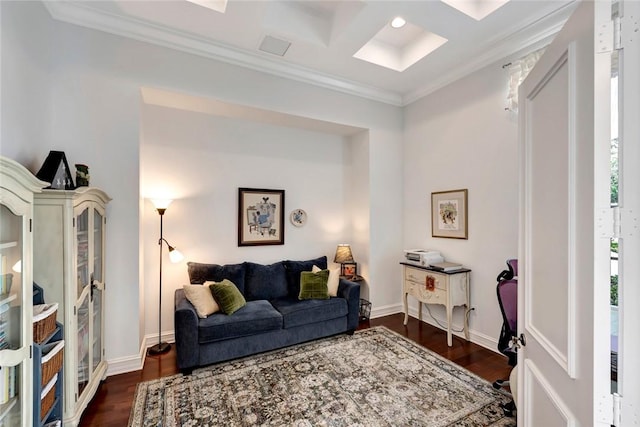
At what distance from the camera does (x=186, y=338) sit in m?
2.55

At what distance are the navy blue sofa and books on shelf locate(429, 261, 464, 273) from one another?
0.98 m

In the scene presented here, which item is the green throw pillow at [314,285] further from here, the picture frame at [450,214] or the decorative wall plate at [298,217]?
the picture frame at [450,214]

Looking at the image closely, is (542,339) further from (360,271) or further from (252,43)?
(252,43)

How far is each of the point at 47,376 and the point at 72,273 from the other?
60 cm

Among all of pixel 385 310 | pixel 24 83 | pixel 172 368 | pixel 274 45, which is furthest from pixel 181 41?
pixel 385 310

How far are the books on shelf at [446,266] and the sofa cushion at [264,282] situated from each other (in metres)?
1.88

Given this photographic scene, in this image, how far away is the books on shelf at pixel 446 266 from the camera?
10.7 ft

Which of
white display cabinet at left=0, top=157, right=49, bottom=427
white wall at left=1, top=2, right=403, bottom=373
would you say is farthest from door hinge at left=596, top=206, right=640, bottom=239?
white wall at left=1, top=2, right=403, bottom=373

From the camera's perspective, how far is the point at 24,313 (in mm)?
1308

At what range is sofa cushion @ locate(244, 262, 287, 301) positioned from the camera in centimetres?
342

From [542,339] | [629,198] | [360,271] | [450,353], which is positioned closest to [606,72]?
[629,198]

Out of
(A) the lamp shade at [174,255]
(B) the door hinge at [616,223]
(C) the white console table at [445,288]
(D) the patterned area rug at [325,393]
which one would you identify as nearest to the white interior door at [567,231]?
(B) the door hinge at [616,223]

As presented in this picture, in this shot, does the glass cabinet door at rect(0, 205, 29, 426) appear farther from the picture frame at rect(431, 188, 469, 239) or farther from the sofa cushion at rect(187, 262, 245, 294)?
the picture frame at rect(431, 188, 469, 239)

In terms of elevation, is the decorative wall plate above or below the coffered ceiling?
below
